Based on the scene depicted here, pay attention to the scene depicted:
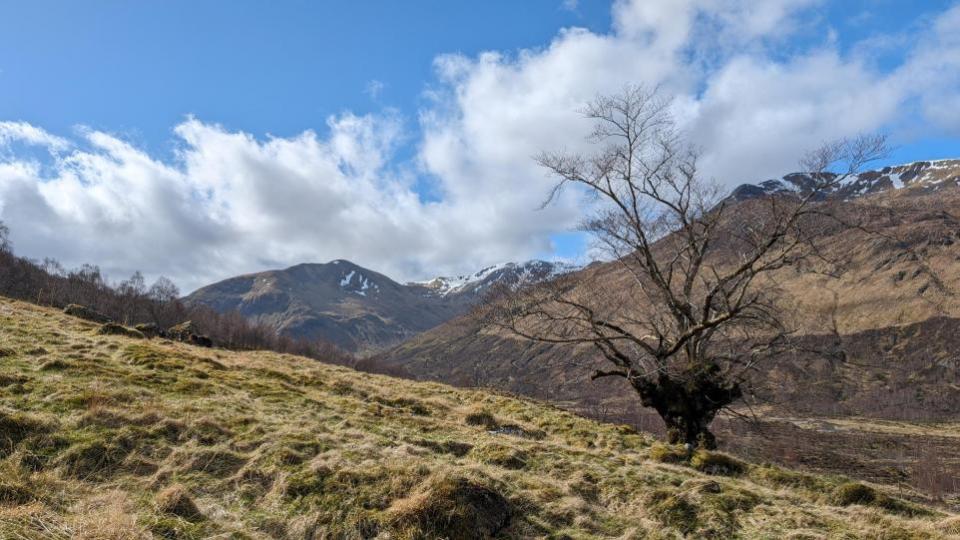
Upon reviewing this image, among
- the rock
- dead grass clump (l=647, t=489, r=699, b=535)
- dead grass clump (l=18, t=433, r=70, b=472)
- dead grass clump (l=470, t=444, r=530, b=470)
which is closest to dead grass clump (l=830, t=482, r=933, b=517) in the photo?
dead grass clump (l=647, t=489, r=699, b=535)

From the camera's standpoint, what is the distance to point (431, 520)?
8.36 m

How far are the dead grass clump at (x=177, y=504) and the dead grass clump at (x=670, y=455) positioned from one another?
456 inches

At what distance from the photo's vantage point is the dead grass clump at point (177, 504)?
26.6 ft

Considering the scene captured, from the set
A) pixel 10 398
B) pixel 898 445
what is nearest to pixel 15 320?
pixel 10 398

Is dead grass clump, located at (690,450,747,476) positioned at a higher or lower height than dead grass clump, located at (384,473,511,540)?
higher

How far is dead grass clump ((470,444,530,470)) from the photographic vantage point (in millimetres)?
12234

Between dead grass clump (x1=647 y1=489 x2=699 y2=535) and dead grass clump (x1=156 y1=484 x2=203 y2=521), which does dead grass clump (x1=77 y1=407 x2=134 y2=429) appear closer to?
dead grass clump (x1=156 y1=484 x2=203 y2=521)

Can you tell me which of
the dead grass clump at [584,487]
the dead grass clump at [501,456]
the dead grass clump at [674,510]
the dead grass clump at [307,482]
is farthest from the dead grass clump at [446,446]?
the dead grass clump at [674,510]

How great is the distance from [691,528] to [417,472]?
493 cm

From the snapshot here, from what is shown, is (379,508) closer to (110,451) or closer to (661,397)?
(110,451)

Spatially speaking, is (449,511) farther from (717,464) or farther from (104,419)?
(717,464)

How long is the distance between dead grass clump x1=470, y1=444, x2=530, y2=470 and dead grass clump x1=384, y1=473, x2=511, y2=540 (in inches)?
110

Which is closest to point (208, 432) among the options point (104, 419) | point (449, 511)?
point (104, 419)

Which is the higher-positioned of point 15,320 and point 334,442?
point 15,320
